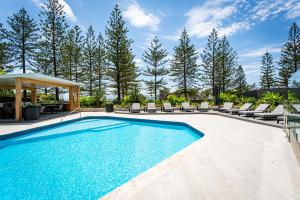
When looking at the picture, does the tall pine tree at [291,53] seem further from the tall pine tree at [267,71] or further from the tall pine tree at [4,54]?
the tall pine tree at [4,54]

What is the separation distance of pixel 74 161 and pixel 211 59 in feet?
80.9

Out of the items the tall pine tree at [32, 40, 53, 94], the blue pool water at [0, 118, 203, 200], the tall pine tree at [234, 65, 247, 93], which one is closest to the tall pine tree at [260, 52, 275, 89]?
the tall pine tree at [234, 65, 247, 93]

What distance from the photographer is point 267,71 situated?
32.3 metres

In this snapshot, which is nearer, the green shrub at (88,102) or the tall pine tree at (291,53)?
the green shrub at (88,102)

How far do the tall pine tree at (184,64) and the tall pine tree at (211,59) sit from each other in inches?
51.5

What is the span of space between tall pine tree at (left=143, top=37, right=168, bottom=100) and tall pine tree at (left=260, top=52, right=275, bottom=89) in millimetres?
16655

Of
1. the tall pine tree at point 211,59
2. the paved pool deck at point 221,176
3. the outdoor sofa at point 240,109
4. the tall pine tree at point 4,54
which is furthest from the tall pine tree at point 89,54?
the paved pool deck at point 221,176

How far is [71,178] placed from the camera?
3547mm

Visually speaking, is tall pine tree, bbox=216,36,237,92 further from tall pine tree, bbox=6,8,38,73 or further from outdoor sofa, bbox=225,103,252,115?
tall pine tree, bbox=6,8,38,73

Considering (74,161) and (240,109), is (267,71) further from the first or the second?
(74,161)

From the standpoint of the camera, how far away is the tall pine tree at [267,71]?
32.0m

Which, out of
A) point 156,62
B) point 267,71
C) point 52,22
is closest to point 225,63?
point 156,62

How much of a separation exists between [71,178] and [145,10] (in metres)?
9.02

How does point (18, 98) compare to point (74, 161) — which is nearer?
point (74, 161)
